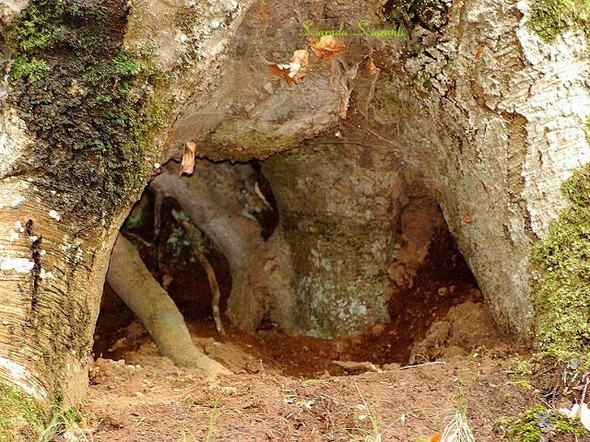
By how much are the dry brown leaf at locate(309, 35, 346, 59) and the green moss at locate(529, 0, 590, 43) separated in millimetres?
805

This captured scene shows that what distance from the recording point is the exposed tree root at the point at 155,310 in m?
3.77

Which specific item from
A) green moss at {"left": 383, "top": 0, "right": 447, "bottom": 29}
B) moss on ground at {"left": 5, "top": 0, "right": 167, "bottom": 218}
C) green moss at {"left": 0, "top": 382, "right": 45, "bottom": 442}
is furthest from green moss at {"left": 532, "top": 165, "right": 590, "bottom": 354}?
green moss at {"left": 0, "top": 382, "right": 45, "bottom": 442}

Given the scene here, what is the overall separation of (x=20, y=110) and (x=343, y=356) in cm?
228

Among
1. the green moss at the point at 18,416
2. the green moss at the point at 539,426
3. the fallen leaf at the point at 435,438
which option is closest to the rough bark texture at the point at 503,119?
A: the green moss at the point at 539,426

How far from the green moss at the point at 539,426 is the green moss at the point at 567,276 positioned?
448 millimetres

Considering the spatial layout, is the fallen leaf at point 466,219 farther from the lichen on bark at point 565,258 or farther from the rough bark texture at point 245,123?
the lichen on bark at point 565,258

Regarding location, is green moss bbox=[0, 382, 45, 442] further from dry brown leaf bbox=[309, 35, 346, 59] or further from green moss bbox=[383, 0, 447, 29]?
green moss bbox=[383, 0, 447, 29]

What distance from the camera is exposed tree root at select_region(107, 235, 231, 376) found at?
3.77m

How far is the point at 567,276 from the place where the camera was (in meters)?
2.96

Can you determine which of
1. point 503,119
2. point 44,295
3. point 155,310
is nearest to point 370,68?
point 503,119

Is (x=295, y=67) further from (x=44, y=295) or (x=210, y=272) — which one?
(x=210, y=272)

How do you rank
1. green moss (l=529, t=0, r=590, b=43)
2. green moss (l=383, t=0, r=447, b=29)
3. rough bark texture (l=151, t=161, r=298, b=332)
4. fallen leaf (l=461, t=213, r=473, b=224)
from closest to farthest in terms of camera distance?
green moss (l=529, t=0, r=590, b=43), green moss (l=383, t=0, r=447, b=29), fallen leaf (l=461, t=213, r=473, b=224), rough bark texture (l=151, t=161, r=298, b=332)

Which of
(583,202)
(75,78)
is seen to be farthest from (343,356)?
(75,78)

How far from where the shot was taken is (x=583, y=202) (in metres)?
3.02
